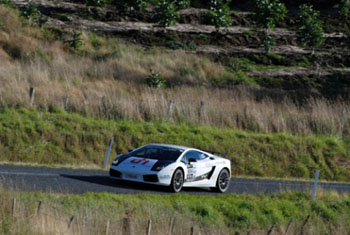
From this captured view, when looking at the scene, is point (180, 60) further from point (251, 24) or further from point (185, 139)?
point (251, 24)

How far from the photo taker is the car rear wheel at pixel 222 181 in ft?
65.4

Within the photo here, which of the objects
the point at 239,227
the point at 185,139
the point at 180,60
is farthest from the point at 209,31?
the point at 239,227

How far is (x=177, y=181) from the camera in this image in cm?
1841

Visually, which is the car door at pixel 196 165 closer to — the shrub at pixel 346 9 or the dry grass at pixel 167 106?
the dry grass at pixel 167 106

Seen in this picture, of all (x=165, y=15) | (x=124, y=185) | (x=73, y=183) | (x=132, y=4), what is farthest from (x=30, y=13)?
(x=73, y=183)

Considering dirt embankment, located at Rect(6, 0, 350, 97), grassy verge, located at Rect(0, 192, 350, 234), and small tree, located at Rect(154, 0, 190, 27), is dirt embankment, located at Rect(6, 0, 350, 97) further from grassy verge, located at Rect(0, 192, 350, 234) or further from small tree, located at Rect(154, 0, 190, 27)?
grassy verge, located at Rect(0, 192, 350, 234)

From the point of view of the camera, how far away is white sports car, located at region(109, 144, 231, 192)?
1795cm

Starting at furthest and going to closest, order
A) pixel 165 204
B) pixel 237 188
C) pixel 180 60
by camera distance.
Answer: pixel 180 60
pixel 237 188
pixel 165 204

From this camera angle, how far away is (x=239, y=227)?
17031mm

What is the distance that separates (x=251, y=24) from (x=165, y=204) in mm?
53433

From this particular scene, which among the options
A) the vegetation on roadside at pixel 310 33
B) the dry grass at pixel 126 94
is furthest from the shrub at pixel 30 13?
the vegetation on roadside at pixel 310 33

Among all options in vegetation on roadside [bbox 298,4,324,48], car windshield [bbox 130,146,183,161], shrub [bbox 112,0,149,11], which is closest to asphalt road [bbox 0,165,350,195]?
car windshield [bbox 130,146,183,161]

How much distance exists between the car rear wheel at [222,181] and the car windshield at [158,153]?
1.73 meters

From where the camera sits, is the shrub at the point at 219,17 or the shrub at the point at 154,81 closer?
the shrub at the point at 154,81
